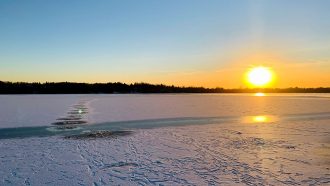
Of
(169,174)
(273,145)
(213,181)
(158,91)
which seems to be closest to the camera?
(213,181)

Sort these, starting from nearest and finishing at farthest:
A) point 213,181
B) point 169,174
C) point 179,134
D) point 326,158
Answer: point 213,181, point 169,174, point 326,158, point 179,134

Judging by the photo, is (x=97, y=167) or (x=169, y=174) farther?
(x=97, y=167)

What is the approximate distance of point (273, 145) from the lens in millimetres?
8508

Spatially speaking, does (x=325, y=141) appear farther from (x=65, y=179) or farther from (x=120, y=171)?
(x=65, y=179)

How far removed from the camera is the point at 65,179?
562 cm

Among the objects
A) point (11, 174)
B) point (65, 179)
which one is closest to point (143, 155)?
point (65, 179)

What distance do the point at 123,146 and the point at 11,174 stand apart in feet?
10.8

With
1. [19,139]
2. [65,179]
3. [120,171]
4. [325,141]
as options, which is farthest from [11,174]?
[325,141]

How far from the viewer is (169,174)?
19.2ft

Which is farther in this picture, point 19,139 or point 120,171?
point 19,139

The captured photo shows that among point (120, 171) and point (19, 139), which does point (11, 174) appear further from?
point (19, 139)

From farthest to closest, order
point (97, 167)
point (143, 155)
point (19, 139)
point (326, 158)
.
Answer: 1. point (19, 139)
2. point (143, 155)
3. point (326, 158)
4. point (97, 167)

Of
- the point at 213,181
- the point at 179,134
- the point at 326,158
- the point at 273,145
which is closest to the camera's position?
the point at 213,181

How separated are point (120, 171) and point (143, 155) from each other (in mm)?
1464
